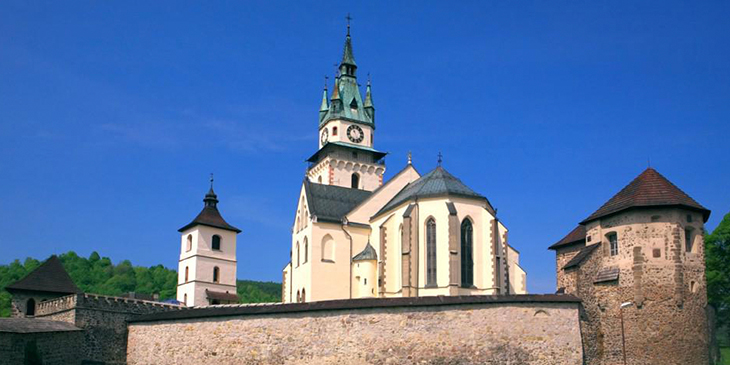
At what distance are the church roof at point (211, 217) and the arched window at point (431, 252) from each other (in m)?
19.6

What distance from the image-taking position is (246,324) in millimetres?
33688

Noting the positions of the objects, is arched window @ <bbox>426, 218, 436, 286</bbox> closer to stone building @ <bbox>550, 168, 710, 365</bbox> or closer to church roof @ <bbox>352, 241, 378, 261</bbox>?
church roof @ <bbox>352, 241, 378, 261</bbox>

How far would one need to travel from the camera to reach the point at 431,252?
144 feet

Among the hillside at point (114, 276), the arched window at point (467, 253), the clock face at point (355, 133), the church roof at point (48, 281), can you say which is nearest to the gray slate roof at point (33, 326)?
the church roof at point (48, 281)

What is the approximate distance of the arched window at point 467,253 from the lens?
4359 cm

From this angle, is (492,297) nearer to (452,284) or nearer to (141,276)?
(452,284)

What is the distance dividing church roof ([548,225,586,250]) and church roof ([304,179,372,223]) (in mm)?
15398

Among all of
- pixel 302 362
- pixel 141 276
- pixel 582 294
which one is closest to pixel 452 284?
pixel 582 294

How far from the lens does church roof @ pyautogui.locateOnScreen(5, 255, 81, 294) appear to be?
44281 mm

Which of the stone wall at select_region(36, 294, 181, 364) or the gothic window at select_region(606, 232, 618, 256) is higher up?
the gothic window at select_region(606, 232, 618, 256)

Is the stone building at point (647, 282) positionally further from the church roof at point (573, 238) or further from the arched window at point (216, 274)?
the arched window at point (216, 274)

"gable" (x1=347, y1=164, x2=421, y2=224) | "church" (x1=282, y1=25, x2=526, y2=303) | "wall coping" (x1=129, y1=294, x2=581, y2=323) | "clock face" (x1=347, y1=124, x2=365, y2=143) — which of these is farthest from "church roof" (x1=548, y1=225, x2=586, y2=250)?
"clock face" (x1=347, y1=124, x2=365, y2=143)

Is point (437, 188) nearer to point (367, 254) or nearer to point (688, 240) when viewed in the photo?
point (367, 254)

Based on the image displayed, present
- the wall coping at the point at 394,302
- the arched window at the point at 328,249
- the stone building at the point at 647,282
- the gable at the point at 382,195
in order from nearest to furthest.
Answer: the stone building at the point at 647,282
the wall coping at the point at 394,302
the arched window at the point at 328,249
the gable at the point at 382,195
